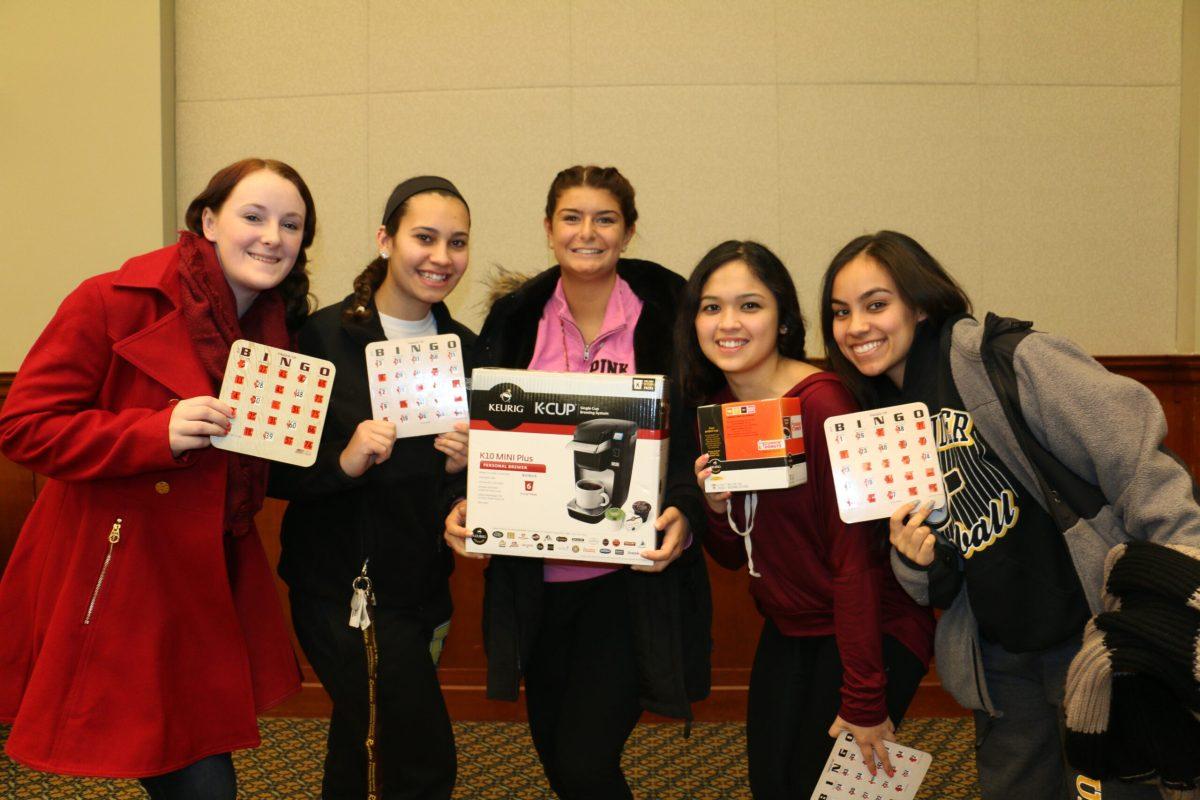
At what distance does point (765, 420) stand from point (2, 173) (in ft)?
13.4

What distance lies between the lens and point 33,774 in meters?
3.31

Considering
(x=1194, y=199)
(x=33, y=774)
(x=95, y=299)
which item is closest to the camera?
(x=95, y=299)

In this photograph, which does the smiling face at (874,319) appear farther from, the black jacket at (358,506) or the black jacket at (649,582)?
the black jacket at (358,506)

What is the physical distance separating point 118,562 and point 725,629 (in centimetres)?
268

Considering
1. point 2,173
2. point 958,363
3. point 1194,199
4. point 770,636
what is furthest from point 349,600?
point 1194,199

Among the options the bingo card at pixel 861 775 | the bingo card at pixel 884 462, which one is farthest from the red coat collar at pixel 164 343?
the bingo card at pixel 861 775

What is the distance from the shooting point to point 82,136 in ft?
13.8

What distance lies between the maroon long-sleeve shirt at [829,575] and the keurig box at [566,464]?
0.28 metres

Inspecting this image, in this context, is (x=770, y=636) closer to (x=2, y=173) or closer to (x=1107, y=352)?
(x=1107, y=352)

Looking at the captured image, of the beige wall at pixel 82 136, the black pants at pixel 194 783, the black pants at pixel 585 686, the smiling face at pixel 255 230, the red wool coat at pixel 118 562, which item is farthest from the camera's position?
the beige wall at pixel 82 136

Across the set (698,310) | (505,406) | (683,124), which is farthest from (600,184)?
(683,124)

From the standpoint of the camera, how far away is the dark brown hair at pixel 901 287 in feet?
6.48

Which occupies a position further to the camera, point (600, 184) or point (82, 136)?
point (82, 136)

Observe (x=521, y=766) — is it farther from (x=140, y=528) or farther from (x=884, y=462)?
(x=884, y=462)
